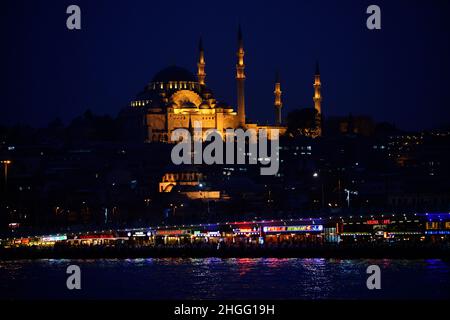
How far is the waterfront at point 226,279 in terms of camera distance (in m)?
51.9

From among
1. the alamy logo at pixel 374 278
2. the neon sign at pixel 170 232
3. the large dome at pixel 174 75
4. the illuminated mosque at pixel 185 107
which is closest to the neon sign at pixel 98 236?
the neon sign at pixel 170 232

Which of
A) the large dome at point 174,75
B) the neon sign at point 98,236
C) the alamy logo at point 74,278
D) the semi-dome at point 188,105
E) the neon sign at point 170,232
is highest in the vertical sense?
the large dome at point 174,75

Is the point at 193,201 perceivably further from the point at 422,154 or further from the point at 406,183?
the point at 422,154

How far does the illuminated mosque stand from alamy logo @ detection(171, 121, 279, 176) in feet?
3.94

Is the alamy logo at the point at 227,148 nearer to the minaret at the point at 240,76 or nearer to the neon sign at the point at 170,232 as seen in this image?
the minaret at the point at 240,76

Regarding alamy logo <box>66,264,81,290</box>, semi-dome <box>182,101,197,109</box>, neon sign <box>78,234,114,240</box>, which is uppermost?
semi-dome <box>182,101,197,109</box>

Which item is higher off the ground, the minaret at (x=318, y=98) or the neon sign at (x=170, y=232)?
the minaret at (x=318, y=98)

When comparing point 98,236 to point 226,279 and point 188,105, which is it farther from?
point 188,105

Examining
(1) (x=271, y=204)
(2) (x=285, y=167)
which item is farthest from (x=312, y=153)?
(1) (x=271, y=204)

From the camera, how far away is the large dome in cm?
14000

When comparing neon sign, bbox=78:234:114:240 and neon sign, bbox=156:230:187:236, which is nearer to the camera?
neon sign, bbox=78:234:114:240

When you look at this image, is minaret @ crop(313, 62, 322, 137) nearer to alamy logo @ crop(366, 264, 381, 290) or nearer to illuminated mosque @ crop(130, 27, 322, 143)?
illuminated mosque @ crop(130, 27, 322, 143)

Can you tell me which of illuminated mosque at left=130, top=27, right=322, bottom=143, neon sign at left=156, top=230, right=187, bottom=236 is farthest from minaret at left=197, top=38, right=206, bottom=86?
neon sign at left=156, top=230, right=187, bottom=236

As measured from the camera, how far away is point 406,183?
121 metres
